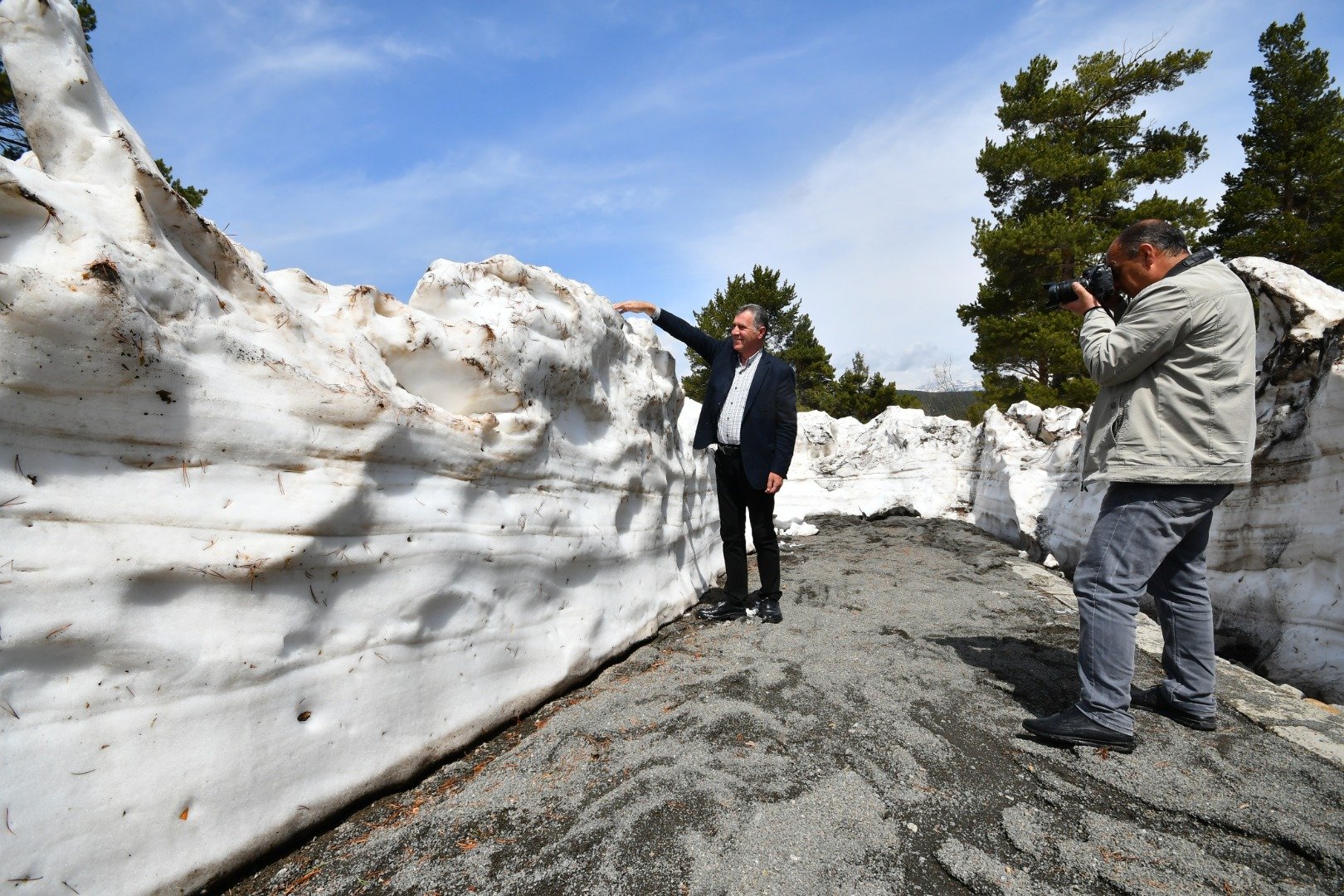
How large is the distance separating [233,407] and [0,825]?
3.58 feet

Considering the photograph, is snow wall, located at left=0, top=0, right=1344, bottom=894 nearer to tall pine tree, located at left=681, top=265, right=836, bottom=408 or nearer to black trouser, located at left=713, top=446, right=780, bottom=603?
black trouser, located at left=713, top=446, right=780, bottom=603

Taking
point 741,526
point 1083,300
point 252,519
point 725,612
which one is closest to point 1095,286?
point 1083,300

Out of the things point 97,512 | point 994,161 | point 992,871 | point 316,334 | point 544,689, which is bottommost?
point 992,871

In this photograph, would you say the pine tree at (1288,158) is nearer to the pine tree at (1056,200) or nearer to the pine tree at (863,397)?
the pine tree at (1056,200)

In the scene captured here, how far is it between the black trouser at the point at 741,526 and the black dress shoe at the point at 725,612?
4 cm

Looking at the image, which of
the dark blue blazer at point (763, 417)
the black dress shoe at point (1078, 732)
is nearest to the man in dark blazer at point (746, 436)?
the dark blue blazer at point (763, 417)

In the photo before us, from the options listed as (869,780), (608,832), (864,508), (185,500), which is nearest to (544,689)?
(608,832)

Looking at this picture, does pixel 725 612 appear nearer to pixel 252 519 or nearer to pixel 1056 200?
pixel 252 519

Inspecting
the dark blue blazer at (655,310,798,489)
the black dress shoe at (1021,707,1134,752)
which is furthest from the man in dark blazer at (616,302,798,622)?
the black dress shoe at (1021,707,1134,752)

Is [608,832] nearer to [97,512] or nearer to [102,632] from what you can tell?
[102,632]

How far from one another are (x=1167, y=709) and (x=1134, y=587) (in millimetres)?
673

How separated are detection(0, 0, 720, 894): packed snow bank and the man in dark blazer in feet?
5.26

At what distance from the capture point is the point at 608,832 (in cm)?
192

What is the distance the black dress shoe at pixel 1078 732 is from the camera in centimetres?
238
